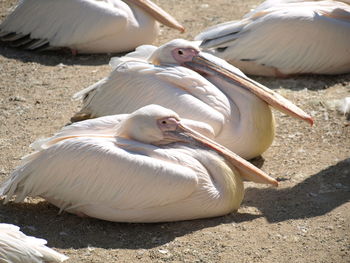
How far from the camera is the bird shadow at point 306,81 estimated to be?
7.42 m

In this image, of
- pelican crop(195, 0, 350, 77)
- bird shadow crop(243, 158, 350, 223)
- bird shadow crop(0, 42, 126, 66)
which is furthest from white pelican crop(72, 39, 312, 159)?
bird shadow crop(0, 42, 126, 66)

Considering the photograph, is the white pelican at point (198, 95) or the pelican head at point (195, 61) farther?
the pelican head at point (195, 61)

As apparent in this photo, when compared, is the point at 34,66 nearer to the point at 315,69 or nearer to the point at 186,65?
the point at 186,65

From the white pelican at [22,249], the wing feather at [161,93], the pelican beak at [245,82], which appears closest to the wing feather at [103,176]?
the white pelican at [22,249]

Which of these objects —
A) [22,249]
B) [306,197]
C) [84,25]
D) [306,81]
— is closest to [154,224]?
[22,249]

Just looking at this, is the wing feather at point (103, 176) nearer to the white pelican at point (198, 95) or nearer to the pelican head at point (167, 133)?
the pelican head at point (167, 133)

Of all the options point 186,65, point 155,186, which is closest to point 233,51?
point 186,65

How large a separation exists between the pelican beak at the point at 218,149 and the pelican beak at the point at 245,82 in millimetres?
771

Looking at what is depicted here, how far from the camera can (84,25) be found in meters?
8.02

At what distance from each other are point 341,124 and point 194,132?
5.78 ft

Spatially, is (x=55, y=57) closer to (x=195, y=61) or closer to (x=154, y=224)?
(x=195, y=61)

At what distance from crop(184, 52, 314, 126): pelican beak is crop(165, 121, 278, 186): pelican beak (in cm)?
77

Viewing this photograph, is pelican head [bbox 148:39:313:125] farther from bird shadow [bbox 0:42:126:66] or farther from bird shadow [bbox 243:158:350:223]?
bird shadow [bbox 0:42:126:66]

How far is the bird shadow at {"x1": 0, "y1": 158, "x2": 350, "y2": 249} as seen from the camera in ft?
16.4
